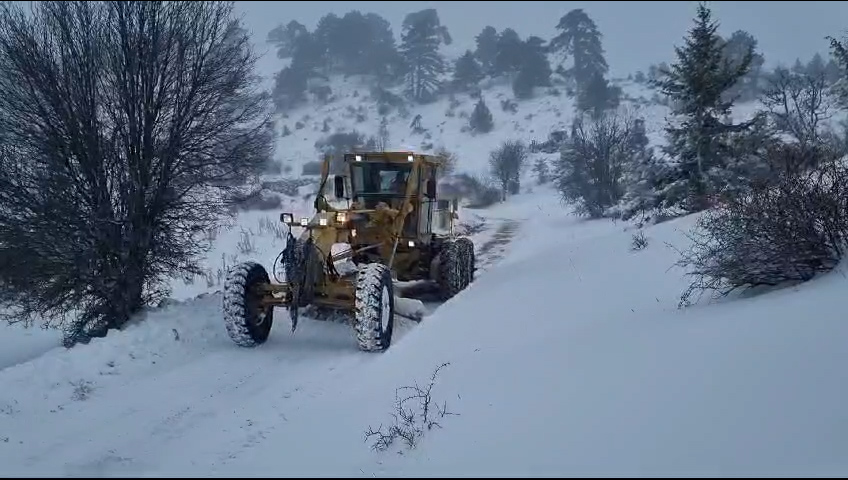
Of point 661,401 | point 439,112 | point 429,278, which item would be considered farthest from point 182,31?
point 439,112

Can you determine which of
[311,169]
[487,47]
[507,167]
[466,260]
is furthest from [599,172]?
[487,47]

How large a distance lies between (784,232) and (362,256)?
564 cm

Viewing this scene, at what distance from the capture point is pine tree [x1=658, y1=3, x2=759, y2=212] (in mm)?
17984

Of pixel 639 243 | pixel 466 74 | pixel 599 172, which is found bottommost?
pixel 639 243

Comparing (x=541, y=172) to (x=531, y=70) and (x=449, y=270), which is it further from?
(x=449, y=270)

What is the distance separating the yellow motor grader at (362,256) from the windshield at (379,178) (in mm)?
16

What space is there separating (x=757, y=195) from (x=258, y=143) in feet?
23.7

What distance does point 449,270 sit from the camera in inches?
445

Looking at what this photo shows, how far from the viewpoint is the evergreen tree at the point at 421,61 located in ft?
221

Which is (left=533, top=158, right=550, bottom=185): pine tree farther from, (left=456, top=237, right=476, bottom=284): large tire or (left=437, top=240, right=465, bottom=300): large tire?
(left=437, top=240, right=465, bottom=300): large tire

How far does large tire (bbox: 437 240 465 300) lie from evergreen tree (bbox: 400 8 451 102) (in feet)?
185

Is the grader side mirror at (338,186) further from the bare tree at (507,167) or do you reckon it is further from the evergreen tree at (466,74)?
the evergreen tree at (466,74)

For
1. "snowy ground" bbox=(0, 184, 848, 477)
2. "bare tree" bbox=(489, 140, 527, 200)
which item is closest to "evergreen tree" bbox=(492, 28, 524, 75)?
"bare tree" bbox=(489, 140, 527, 200)

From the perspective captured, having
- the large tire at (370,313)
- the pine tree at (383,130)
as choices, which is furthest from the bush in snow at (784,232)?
the pine tree at (383,130)
